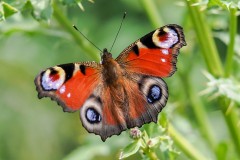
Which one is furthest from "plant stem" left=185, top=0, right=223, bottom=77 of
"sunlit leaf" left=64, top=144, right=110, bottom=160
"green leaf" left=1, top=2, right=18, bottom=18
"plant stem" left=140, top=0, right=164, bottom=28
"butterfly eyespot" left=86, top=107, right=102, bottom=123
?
"sunlit leaf" left=64, top=144, right=110, bottom=160

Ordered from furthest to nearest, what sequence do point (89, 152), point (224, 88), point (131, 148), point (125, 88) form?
point (89, 152)
point (224, 88)
point (125, 88)
point (131, 148)

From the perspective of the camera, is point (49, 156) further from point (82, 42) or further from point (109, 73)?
point (109, 73)

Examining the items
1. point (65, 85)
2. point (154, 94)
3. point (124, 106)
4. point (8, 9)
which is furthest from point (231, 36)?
point (8, 9)

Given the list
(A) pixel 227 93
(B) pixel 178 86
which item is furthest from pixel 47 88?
(B) pixel 178 86

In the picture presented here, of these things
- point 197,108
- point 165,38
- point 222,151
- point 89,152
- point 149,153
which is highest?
point 165,38

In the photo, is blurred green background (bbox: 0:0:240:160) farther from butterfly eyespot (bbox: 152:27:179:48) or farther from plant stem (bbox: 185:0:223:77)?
butterfly eyespot (bbox: 152:27:179:48)

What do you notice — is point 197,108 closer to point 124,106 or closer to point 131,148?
point 124,106

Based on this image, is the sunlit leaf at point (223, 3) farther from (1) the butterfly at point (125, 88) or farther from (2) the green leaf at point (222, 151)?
(2) the green leaf at point (222, 151)
